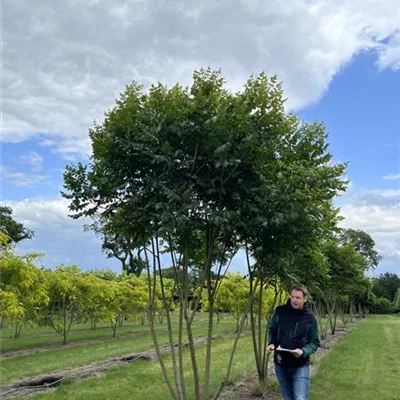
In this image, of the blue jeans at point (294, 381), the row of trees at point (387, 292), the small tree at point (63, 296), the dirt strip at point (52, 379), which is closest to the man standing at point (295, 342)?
the blue jeans at point (294, 381)

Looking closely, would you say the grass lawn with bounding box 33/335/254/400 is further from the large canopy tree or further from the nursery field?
the large canopy tree

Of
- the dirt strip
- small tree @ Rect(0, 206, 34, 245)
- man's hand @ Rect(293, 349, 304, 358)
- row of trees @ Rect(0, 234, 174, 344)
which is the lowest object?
the dirt strip

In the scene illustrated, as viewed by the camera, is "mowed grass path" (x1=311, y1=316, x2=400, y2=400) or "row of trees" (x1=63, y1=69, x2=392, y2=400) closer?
"row of trees" (x1=63, y1=69, x2=392, y2=400)

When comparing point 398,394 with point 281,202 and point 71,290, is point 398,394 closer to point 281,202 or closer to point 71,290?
point 281,202

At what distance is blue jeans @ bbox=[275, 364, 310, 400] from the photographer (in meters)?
4.91

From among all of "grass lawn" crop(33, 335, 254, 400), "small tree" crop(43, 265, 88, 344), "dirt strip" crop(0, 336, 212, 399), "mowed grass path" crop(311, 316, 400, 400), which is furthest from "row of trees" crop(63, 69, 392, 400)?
"small tree" crop(43, 265, 88, 344)

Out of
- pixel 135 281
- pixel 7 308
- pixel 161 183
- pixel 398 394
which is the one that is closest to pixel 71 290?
pixel 135 281

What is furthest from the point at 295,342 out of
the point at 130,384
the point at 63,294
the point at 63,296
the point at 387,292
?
the point at 387,292

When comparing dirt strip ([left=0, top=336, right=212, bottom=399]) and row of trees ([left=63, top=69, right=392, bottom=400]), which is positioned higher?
row of trees ([left=63, top=69, right=392, bottom=400])

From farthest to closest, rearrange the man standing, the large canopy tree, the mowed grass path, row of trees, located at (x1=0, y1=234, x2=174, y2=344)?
row of trees, located at (x1=0, y1=234, x2=174, y2=344), the mowed grass path, the large canopy tree, the man standing

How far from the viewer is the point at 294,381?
495 cm

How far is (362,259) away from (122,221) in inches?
724

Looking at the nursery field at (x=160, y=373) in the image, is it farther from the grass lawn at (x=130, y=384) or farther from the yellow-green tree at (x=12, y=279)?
the yellow-green tree at (x=12, y=279)

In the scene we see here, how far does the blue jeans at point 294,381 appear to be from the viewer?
4.91 meters
